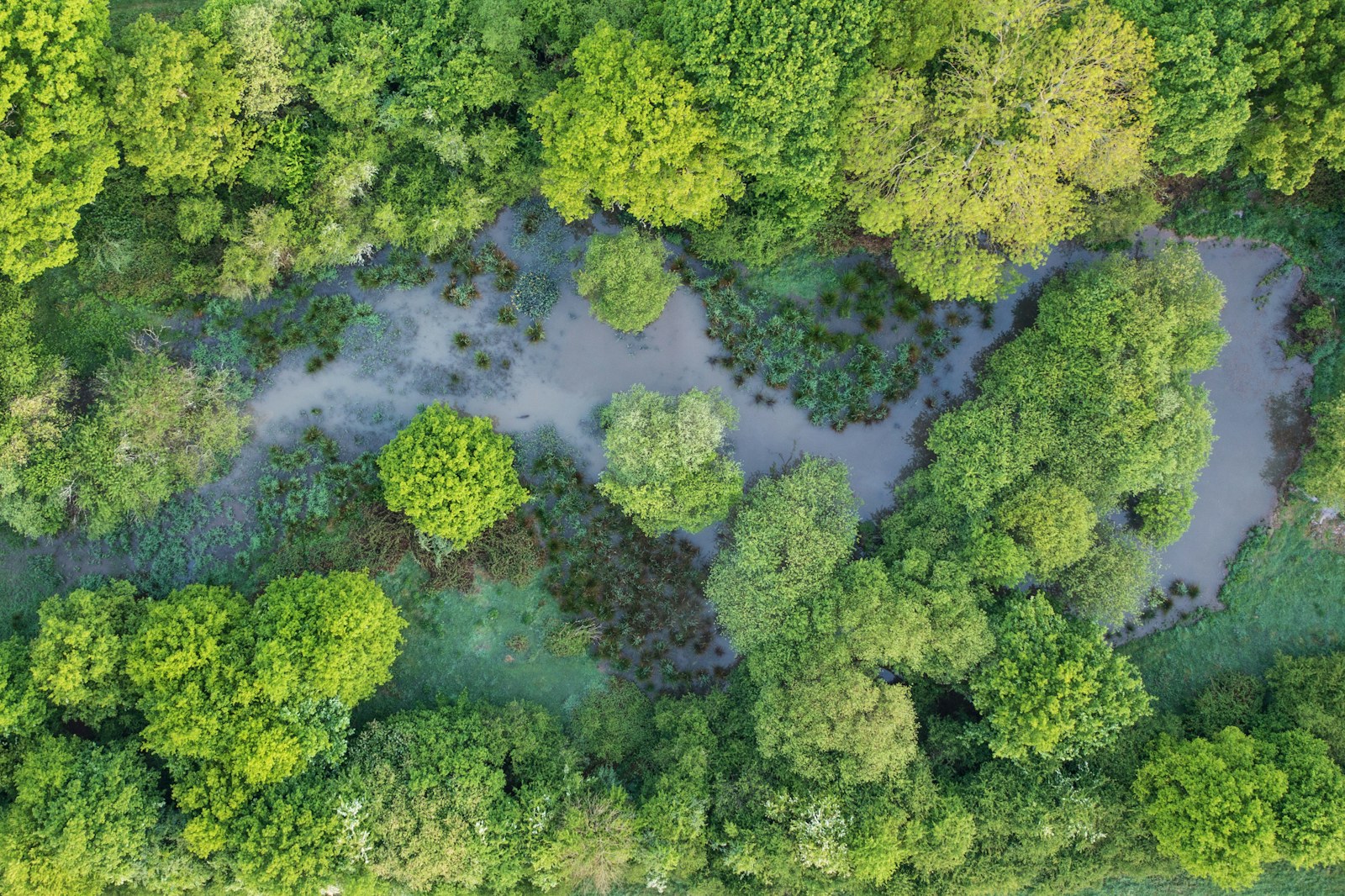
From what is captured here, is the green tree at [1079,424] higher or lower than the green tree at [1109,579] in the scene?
higher

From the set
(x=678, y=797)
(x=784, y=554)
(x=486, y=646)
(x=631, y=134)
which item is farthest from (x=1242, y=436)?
(x=486, y=646)

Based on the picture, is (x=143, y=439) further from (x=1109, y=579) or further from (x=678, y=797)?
(x=1109, y=579)

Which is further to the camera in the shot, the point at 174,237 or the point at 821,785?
the point at 174,237

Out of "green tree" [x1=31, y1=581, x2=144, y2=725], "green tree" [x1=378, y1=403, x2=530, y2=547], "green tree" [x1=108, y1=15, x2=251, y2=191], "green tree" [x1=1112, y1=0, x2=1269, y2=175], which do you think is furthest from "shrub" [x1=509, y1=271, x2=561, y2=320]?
"green tree" [x1=1112, y1=0, x2=1269, y2=175]

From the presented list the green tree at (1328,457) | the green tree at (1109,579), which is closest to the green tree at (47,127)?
the green tree at (1109,579)

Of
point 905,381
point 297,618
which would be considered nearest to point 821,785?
point 905,381

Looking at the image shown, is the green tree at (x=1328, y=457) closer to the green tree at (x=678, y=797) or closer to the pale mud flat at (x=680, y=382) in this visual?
the pale mud flat at (x=680, y=382)

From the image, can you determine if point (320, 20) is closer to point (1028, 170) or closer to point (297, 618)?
point (297, 618)
